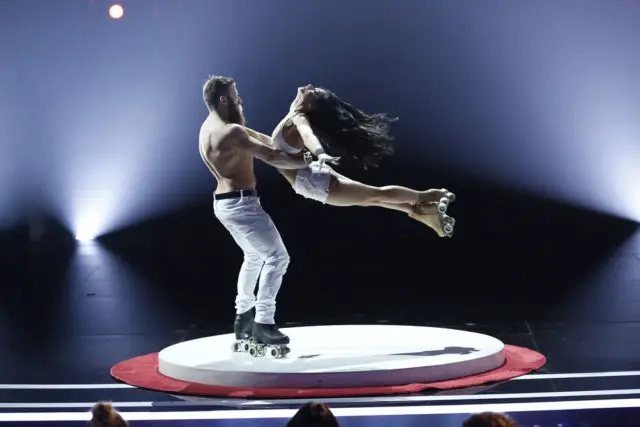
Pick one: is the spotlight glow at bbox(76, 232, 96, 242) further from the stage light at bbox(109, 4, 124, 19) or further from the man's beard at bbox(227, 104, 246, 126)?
the man's beard at bbox(227, 104, 246, 126)

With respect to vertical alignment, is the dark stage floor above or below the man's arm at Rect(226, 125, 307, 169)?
below

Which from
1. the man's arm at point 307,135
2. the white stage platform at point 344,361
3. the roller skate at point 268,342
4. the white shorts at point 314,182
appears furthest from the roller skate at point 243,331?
the man's arm at point 307,135

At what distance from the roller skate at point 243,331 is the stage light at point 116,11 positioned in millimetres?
5630

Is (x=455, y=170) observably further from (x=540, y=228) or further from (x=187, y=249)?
(x=187, y=249)

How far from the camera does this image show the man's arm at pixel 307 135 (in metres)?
5.61

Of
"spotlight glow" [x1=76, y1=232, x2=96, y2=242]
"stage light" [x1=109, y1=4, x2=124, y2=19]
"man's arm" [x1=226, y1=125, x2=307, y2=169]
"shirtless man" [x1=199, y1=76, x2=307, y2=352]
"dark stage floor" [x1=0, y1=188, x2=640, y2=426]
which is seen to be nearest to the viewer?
"dark stage floor" [x1=0, y1=188, x2=640, y2=426]

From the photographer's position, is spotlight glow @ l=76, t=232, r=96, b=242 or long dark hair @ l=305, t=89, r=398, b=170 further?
spotlight glow @ l=76, t=232, r=96, b=242

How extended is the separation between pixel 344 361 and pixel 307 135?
1.44 metres

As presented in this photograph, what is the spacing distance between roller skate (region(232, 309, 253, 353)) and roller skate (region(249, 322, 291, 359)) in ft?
0.59

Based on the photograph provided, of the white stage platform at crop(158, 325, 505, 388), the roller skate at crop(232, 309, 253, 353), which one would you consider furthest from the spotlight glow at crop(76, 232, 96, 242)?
the roller skate at crop(232, 309, 253, 353)

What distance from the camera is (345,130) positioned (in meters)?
6.22

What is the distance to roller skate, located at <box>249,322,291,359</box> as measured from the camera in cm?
566

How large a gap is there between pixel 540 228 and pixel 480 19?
8.18 ft

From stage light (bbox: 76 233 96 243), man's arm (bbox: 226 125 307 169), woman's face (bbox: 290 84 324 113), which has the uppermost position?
woman's face (bbox: 290 84 324 113)
